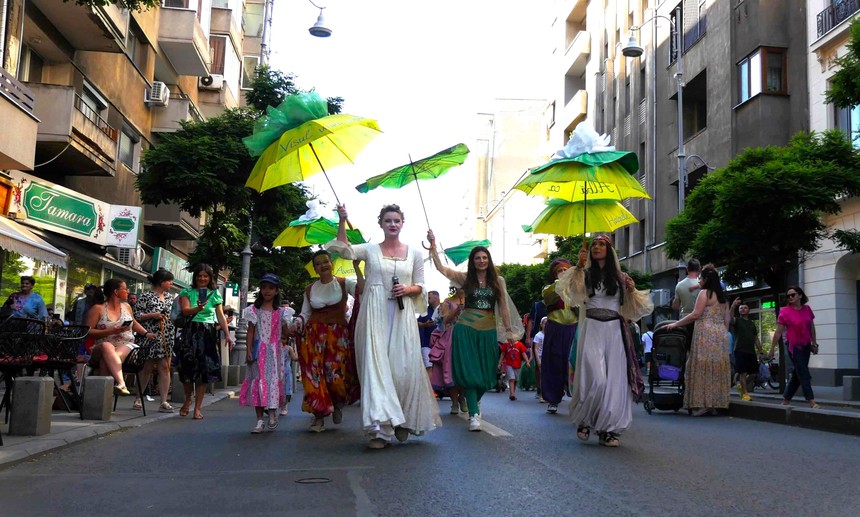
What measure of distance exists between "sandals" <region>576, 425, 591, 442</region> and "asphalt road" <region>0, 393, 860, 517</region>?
81 millimetres

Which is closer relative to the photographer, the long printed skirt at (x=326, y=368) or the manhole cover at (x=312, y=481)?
the manhole cover at (x=312, y=481)

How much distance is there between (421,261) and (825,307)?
1941 cm

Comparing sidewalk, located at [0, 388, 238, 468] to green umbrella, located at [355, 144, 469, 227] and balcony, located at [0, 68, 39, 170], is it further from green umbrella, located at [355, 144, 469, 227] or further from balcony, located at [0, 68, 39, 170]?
balcony, located at [0, 68, 39, 170]

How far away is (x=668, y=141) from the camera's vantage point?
3719cm

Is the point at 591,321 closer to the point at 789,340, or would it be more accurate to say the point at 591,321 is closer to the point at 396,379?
the point at 396,379

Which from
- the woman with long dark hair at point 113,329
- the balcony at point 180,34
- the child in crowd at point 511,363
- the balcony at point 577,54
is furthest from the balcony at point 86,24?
the balcony at point 577,54

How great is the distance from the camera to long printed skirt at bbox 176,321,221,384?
11.5 m

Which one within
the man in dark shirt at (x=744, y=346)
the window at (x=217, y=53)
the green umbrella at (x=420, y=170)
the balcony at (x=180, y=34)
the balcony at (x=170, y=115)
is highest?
the window at (x=217, y=53)

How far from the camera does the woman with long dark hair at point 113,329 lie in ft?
38.0

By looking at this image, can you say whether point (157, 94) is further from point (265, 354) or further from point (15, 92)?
point (265, 354)

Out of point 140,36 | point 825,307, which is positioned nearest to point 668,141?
point 825,307

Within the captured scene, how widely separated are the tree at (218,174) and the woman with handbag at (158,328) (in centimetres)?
1028

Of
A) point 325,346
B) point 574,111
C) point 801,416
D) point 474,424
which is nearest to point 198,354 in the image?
point 325,346

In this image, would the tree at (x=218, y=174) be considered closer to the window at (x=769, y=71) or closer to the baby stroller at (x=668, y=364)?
the window at (x=769, y=71)
